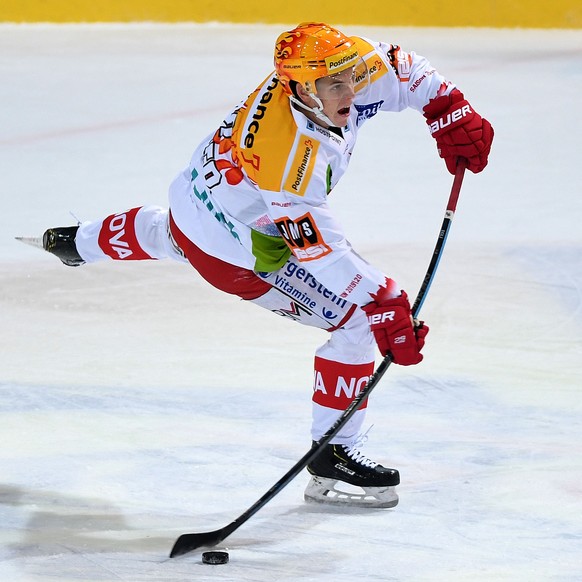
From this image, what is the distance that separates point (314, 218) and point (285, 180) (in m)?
0.11

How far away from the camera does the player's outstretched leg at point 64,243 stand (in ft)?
12.2

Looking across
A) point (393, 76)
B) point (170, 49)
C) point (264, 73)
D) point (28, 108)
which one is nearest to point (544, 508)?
point (393, 76)

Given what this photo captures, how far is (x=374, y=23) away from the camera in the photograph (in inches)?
334

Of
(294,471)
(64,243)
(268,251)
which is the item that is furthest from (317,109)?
(64,243)

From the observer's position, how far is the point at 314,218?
2834 mm

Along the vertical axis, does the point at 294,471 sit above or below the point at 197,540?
above

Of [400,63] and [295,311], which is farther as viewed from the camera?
[400,63]

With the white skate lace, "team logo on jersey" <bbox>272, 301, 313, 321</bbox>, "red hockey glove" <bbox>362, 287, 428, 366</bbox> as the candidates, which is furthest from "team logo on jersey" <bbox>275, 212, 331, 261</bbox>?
the white skate lace

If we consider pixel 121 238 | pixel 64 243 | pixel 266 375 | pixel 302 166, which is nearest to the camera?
pixel 302 166

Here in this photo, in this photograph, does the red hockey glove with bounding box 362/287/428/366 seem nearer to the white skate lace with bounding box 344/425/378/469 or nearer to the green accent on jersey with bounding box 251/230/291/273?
the green accent on jersey with bounding box 251/230/291/273

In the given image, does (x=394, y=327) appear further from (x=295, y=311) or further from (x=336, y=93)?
(x=336, y=93)

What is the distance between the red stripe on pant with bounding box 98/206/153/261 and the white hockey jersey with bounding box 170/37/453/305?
239 millimetres

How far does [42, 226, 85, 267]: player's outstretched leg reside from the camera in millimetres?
3732

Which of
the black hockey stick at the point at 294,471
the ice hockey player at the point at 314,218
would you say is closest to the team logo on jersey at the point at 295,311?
the ice hockey player at the point at 314,218
